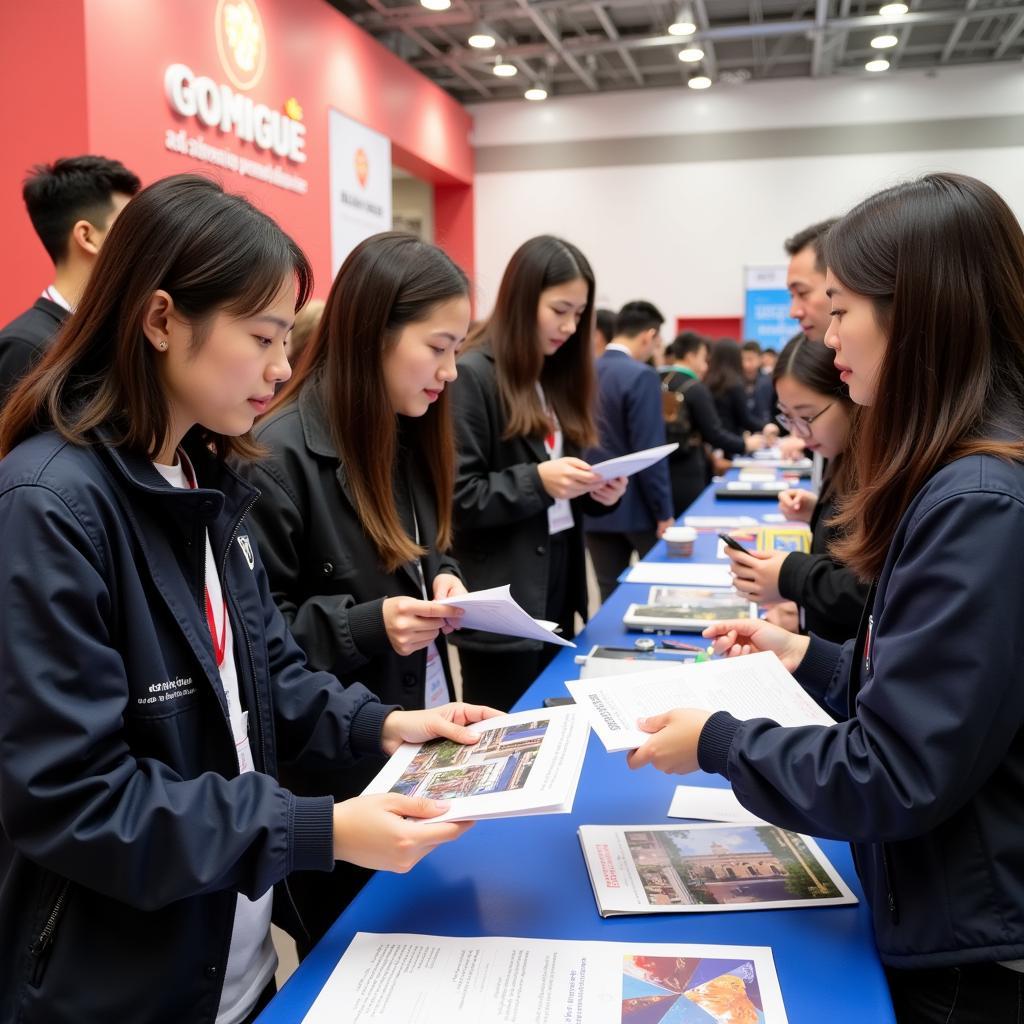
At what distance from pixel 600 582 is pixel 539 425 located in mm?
2501

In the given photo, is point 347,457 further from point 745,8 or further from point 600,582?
point 745,8

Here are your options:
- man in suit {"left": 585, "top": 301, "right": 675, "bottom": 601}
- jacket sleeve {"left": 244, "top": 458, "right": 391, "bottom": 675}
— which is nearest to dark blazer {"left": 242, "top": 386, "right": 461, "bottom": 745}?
jacket sleeve {"left": 244, "top": 458, "right": 391, "bottom": 675}

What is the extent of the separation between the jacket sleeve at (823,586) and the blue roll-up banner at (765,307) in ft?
29.6

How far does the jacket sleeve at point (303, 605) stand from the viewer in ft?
5.27

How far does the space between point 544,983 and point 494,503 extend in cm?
152

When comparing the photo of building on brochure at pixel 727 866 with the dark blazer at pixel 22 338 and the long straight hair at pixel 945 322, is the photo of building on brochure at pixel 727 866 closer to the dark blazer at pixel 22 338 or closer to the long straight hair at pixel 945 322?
the long straight hair at pixel 945 322

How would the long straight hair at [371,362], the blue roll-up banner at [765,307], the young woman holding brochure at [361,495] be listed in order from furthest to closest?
the blue roll-up banner at [765,307] → the long straight hair at [371,362] → the young woman holding brochure at [361,495]

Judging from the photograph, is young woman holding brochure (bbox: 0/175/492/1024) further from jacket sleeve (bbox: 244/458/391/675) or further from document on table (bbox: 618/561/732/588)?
document on table (bbox: 618/561/732/588)

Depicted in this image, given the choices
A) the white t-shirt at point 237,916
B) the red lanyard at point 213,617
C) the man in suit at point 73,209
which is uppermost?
the man in suit at point 73,209

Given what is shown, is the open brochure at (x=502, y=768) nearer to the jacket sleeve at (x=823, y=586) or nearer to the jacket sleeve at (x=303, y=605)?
the jacket sleeve at (x=303, y=605)

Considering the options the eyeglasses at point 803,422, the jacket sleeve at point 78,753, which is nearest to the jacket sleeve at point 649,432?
the eyeglasses at point 803,422

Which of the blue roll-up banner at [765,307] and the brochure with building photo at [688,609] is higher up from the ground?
the blue roll-up banner at [765,307]

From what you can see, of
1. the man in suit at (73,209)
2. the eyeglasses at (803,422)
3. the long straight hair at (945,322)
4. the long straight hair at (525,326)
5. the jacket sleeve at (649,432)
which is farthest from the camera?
the jacket sleeve at (649,432)

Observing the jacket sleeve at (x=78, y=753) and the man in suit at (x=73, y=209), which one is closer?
the jacket sleeve at (x=78, y=753)
